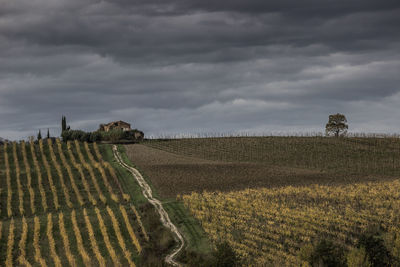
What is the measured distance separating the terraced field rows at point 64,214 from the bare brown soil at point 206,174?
284 inches

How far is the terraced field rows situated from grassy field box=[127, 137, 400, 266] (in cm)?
788

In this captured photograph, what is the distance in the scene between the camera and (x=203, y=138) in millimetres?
124312

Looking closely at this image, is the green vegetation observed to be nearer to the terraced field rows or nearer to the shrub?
the terraced field rows

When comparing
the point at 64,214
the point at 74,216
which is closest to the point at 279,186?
the point at 74,216

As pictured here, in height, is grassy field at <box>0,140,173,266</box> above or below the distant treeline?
below

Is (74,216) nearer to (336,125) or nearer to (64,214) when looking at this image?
(64,214)

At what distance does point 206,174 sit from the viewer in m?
77.4

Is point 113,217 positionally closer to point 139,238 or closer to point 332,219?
point 139,238

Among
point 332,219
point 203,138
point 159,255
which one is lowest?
point 159,255

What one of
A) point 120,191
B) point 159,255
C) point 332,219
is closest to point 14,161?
point 120,191

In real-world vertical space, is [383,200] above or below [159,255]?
above

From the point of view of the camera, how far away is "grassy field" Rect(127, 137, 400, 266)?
45062mm

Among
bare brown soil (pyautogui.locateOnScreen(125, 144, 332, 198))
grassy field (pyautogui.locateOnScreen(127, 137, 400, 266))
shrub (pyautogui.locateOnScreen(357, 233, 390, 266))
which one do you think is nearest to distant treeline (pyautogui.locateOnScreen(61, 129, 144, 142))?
grassy field (pyautogui.locateOnScreen(127, 137, 400, 266))

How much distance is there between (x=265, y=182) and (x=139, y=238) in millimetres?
Answer: 30226
